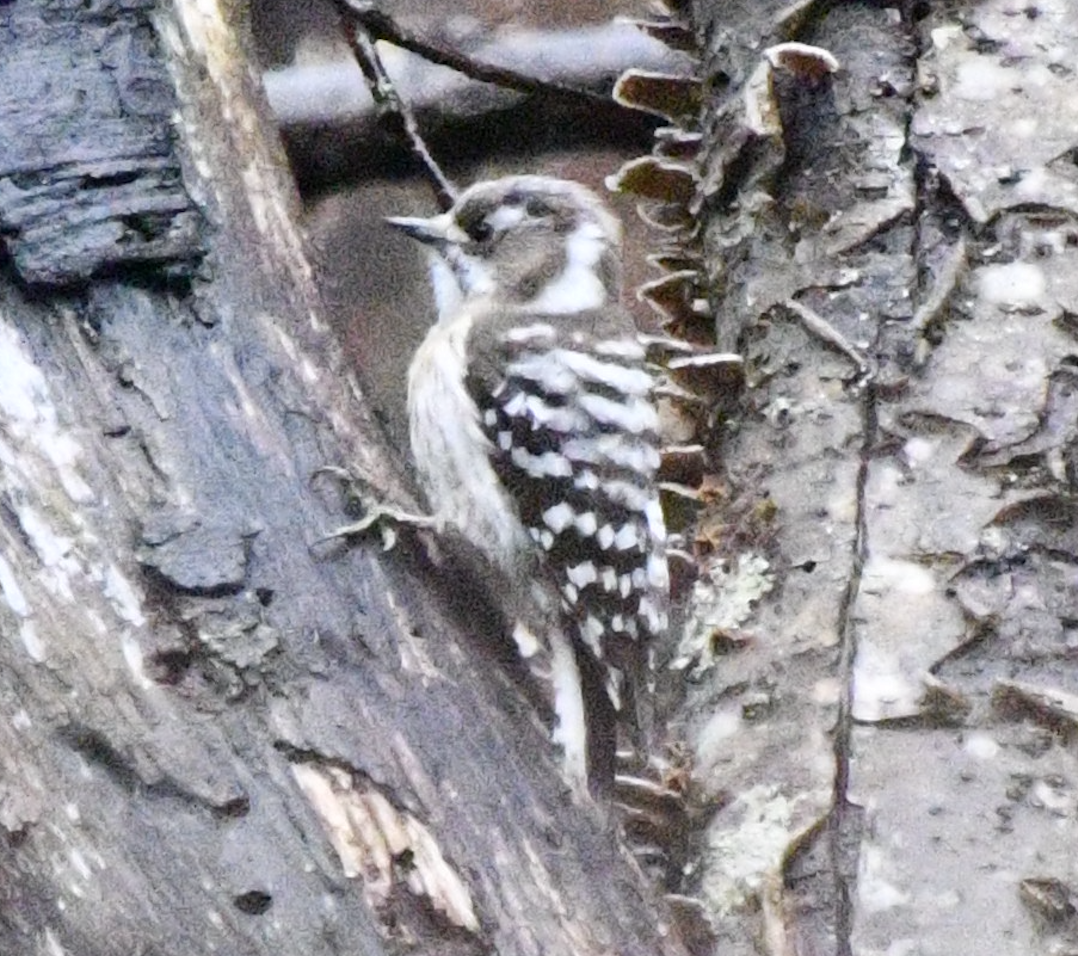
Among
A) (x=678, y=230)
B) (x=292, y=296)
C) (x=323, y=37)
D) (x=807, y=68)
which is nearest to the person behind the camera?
(x=292, y=296)

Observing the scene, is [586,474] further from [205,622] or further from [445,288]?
[205,622]

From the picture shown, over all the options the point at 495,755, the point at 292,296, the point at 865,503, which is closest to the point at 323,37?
the point at 292,296

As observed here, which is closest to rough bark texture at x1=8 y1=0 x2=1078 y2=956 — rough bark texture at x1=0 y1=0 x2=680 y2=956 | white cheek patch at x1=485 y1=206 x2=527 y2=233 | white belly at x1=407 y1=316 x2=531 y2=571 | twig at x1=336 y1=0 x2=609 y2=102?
rough bark texture at x1=0 y1=0 x2=680 y2=956

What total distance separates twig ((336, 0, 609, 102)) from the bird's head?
35 cm

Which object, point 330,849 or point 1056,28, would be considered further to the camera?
point 1056,28

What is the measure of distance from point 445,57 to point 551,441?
84 cm

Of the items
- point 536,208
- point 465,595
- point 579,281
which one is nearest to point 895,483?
point 465,595

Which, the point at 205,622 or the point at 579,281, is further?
the point at 579,281

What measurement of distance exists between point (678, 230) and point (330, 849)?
1196 millimetres

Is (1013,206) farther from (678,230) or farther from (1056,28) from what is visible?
(678,230)

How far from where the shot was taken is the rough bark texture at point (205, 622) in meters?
1.58

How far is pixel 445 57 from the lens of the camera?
2.79 meters

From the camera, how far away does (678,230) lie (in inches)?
98.1

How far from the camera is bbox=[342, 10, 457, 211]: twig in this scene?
9.02ft
